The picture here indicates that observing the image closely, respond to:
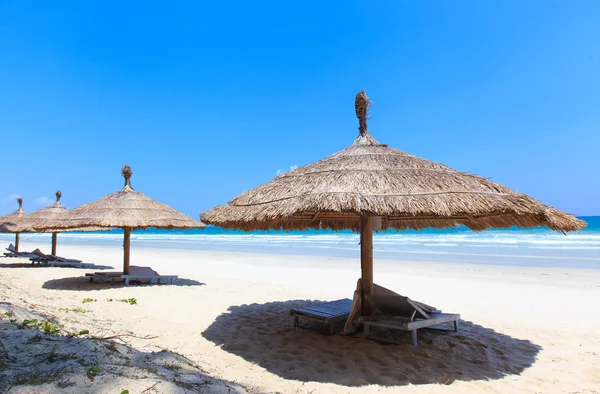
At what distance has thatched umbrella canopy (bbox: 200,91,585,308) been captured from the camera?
3.73 meters

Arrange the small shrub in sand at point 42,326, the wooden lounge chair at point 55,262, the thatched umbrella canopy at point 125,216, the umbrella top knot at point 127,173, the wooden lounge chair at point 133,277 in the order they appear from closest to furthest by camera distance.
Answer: the small shrub in sand at point 42,326 < the thatched umbrella canopy at point 125,216 < the wooden lounge chair at point 133,277 < the umbrella top knot at point 127,173 < the wooden lounge chair at point 55,262

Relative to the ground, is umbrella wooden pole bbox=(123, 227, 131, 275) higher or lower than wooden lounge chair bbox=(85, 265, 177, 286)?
higher

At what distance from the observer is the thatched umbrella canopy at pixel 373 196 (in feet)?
12.2

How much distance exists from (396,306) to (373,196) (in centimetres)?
149

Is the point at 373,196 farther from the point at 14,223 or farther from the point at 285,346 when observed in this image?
the point at 14,223

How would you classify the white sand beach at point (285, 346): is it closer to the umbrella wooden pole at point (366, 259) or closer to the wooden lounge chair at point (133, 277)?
the wooden lounge chair at point (133, 277)

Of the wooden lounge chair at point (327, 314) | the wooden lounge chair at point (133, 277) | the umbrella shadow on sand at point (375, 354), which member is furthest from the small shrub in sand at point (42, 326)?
the wooden lounge chair at point (133, 277)

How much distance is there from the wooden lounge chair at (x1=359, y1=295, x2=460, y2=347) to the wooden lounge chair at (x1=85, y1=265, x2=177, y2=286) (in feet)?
18.1

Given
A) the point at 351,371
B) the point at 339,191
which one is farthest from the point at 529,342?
the point at 339,191

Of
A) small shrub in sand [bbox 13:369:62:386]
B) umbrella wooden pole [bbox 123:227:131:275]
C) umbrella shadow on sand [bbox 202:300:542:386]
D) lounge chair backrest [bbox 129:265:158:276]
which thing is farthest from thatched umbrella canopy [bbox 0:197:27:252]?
small shrub in sand [bbox 13:369:62:386]

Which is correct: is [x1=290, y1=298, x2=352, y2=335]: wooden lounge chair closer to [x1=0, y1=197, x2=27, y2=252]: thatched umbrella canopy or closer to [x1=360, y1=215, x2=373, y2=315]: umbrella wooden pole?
[x1=360, y1=215, x2=373, y2=315]: umbrella wooden pole

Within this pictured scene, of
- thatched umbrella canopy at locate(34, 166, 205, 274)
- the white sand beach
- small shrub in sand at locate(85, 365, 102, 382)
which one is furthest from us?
thatched umbrella canopy at locate(34, 166, 205, 274)

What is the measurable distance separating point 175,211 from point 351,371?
6.60 meters

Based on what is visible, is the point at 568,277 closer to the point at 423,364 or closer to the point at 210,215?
the point at 423,364
